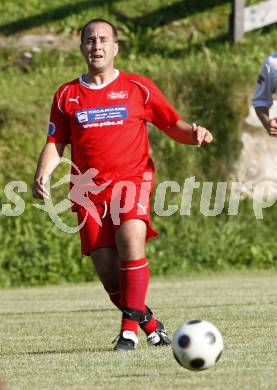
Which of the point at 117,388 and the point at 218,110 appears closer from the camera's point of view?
the point at 117,388

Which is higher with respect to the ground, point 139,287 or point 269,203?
point 139,287

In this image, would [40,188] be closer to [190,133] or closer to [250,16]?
[190,133]

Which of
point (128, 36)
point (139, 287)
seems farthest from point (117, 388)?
point (128, 36)

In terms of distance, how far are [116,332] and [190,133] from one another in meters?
1.75

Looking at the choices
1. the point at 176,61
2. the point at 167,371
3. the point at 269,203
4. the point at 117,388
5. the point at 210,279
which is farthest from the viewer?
the point at 176,61

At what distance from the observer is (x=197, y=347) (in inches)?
230

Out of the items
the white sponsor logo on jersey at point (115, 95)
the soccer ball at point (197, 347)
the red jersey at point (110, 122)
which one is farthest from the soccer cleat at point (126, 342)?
the white sponsor logo on jersey at point (115, 95)

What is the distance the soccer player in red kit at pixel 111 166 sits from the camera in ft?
24.6

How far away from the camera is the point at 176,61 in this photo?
18250 millimetres

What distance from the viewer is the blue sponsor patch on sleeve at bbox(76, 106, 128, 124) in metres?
7.62

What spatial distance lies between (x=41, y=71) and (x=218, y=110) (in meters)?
3.11

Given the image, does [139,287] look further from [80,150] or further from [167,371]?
[167,371]

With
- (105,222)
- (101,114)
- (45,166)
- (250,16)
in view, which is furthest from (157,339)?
(250,16)

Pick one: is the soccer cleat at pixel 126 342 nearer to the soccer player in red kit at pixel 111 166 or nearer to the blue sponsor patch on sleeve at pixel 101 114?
the soccer player in red kit at pixel 111 166
